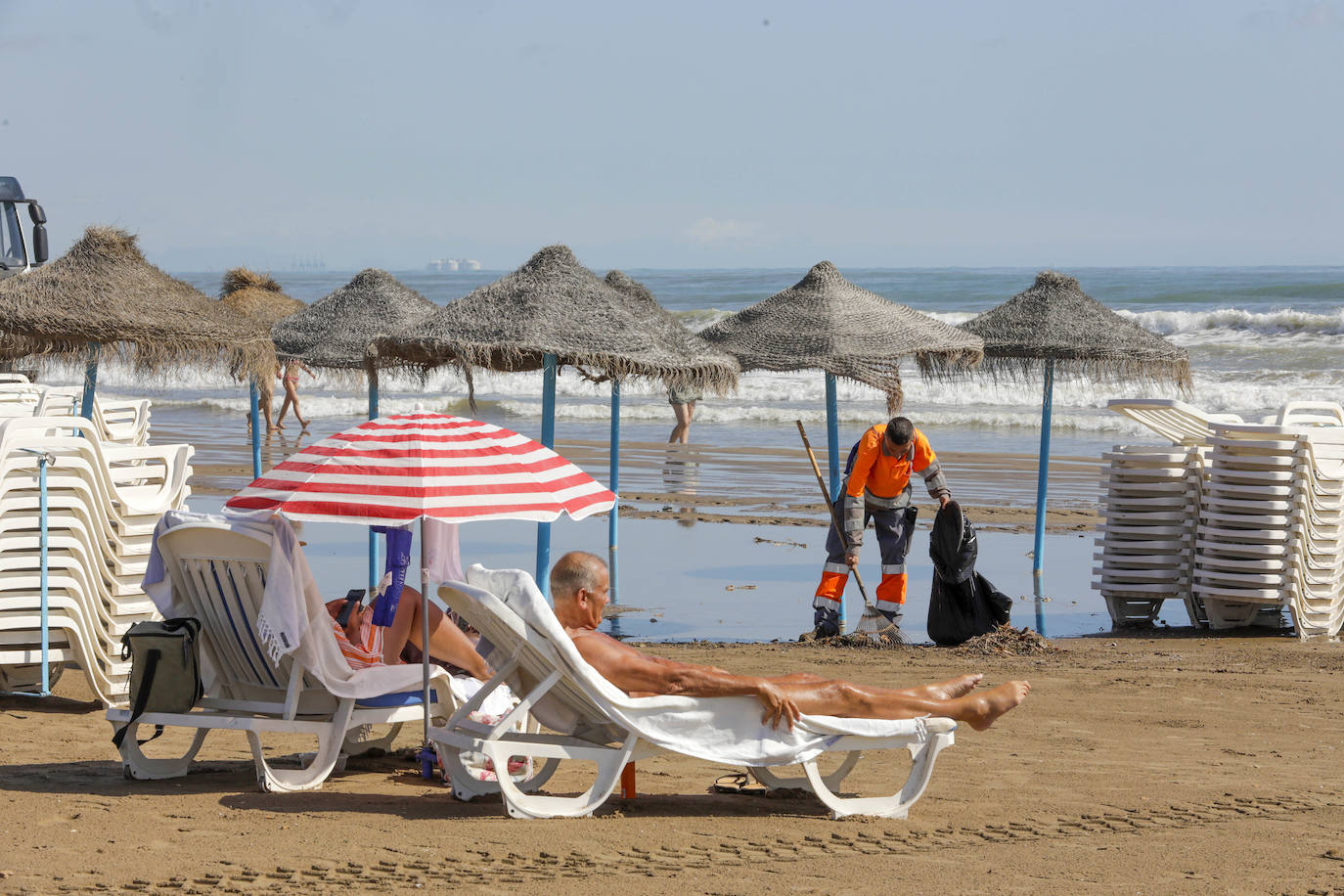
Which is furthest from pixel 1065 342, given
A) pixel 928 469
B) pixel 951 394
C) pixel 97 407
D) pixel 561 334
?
pixel 951 394

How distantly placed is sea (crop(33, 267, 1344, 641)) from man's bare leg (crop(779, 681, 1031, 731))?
5.37 feet

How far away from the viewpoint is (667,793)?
5.30 meters

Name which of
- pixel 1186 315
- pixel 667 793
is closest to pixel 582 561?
pixel 667 793

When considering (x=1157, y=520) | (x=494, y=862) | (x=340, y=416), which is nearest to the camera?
(x=494, y=862)

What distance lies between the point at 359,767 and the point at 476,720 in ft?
2.73

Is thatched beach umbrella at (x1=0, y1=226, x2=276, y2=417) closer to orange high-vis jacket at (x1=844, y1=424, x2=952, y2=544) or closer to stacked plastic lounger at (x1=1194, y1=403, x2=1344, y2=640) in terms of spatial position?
orange high-vis jacket at (x1=844, y1=424, x2=952, y2=544)

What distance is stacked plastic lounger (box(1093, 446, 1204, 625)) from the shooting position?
10.0 meters

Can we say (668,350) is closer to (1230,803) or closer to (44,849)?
(1230,803)

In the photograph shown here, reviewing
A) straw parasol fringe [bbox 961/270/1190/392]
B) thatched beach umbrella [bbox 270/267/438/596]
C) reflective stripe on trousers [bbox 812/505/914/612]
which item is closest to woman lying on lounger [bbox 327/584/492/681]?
reflective stripe on trousers [bbox 812/505/914/612]

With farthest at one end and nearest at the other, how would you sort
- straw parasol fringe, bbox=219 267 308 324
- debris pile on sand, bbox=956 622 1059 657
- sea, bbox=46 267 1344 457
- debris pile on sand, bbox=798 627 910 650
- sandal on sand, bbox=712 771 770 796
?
sea, bbox=46 267 1344 457, straw parasol fringe, bbox=219 267 308 324, debris pile on sand, bbox=798 627 910 650, debris pile on sand, bbox=956 622 1059 657, sandal on sand, bbox=712 771 770 796

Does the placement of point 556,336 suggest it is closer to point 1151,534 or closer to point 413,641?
point 413,641

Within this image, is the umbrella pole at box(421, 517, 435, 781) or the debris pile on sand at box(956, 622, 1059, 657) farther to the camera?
the debris pile on sand at box(956, 622, 1059, 657)

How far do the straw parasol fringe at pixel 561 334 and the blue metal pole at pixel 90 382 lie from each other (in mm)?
2225

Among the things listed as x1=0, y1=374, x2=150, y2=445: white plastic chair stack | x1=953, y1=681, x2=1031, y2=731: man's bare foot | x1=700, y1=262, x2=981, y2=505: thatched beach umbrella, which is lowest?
x1=953, y1=681, x2=1031, y2=731: man's bare foot
